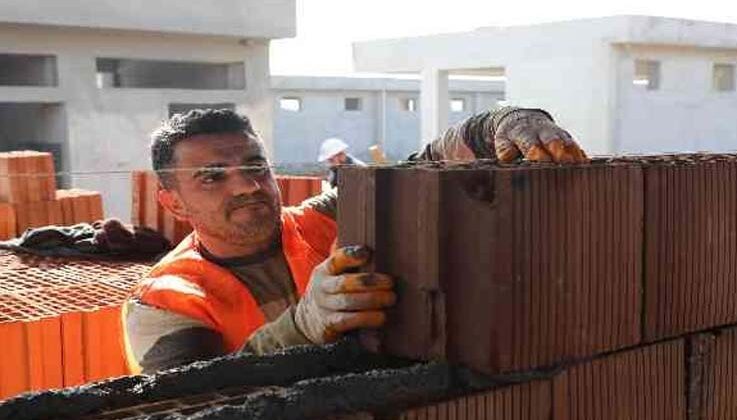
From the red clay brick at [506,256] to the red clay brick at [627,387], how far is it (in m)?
0.03

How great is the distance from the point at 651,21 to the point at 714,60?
2.39 meters

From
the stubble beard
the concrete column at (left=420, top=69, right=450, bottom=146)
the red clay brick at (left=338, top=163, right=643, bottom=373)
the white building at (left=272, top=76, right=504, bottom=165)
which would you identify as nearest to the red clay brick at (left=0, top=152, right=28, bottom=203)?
the stubble beard

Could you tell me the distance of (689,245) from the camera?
149 centimetres

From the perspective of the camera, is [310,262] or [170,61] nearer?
[310,262]

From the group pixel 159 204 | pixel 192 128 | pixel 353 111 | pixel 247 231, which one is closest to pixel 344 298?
pixel 247 231

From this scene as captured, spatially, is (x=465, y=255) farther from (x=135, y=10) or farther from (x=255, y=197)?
(x=135, y=10)

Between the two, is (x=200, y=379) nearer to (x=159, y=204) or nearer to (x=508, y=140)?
(x=508, y=140)

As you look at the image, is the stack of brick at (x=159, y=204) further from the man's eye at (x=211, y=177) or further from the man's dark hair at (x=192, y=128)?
the man's eye at (x=211, y=177)

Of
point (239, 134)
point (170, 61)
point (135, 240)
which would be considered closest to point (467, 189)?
point (239, 134)

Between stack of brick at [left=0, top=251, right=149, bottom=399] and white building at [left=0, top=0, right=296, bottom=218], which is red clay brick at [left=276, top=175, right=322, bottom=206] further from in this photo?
white building at [left=0, top=0, right=296, bottom=218]

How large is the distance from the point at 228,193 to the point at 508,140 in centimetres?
108

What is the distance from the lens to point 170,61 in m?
14.2

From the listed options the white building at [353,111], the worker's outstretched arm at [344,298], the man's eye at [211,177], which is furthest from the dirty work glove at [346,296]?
the white building at [353,111]

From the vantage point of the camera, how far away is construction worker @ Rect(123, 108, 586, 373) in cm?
221
